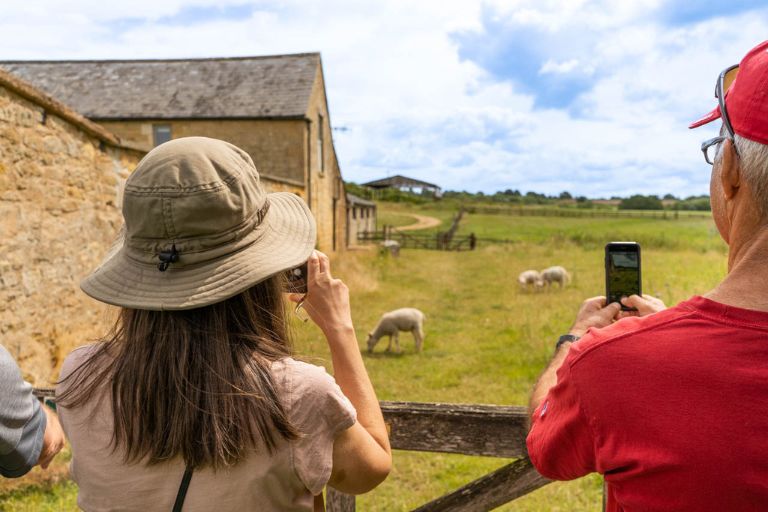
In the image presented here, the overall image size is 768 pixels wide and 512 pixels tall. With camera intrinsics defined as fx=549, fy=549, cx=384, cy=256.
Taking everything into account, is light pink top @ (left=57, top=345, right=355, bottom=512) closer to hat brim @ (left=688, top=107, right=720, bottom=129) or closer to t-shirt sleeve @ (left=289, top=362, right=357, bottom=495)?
t-shirt sleeve @ (left=289, top=362, right=357, bottom=495)

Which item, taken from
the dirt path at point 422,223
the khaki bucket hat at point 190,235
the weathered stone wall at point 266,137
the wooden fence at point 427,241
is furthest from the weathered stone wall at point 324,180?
the dirt path at point 422,223

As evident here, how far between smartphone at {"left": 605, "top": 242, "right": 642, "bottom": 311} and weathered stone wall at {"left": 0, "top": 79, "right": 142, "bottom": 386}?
5.16m

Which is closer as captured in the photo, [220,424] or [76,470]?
[220,424]

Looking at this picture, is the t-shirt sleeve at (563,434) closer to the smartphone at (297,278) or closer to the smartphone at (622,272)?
the smartphone at (622,272)

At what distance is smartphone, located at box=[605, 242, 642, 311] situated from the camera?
1759 mm

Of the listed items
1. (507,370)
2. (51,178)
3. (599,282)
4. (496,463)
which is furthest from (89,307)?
(599,282)

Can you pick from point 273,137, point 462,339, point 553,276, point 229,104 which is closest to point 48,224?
point 462,339

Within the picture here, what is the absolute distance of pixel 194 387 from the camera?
125cm

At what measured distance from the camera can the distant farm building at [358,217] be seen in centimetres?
2945

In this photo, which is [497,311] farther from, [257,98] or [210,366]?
[210,366]

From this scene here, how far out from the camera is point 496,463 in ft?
19.6

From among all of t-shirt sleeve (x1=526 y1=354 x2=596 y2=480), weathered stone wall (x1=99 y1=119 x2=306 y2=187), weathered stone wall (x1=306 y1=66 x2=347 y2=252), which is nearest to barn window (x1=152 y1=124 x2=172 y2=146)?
weathered stone wall (x1=99 y1=119 x2=306 y2=187)

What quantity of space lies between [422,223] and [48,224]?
5774 cm

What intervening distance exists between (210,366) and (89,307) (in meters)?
6.58
